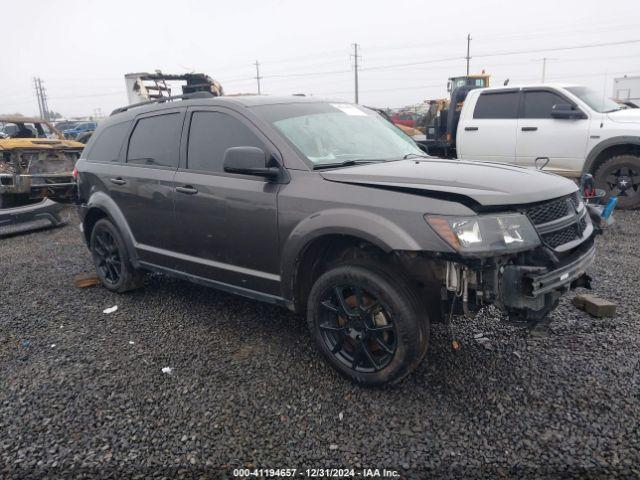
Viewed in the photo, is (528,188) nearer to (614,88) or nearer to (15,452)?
(15,452)

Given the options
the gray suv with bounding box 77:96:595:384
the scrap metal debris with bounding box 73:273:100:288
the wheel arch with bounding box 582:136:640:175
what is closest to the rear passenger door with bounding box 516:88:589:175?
Result: the wheel arch with bounding box 582:136:640:175

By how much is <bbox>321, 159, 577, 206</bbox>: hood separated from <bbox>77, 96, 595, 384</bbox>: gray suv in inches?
0.5

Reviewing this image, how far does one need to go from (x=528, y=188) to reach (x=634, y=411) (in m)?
1.33

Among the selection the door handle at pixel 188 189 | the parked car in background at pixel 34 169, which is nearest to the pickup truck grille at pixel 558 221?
the door handle at pixel 188 189

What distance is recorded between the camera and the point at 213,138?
3654mm

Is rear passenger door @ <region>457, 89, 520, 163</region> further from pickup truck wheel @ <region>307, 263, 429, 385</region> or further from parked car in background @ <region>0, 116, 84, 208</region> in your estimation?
parked car in background @ <region>0, 116, 84, 208</region>

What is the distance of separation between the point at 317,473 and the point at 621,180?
698 cm

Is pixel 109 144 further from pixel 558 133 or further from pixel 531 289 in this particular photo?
pixel 558 133

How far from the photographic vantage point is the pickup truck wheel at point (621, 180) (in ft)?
23.3

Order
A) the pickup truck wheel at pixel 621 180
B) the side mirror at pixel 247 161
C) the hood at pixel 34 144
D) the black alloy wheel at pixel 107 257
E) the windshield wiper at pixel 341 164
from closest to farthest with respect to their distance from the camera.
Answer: the side mirror at pixel 247 161 < the windshield wiper at pixel 341 164 < the black alloy wheel at pixel 107 257 < the pickup truck wheel at pixel 621 180 < the hood at pixel 34 144

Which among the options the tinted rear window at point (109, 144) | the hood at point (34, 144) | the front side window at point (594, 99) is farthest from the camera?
the hood at point (34, 144)

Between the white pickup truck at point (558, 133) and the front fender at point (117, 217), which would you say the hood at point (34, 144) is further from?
the white pickup truck at point (558, 133)

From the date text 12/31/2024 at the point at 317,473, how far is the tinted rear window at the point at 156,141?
2476 millimetres

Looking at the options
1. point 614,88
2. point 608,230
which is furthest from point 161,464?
point 614,88
